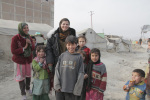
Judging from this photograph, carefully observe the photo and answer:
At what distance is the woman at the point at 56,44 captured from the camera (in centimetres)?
201

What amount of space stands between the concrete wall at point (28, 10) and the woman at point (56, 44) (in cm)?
1679

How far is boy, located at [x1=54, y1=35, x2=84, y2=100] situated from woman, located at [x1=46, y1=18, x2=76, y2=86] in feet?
1.12

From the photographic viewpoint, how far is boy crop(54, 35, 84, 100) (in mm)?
1637

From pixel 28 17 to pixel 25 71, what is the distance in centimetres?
1705

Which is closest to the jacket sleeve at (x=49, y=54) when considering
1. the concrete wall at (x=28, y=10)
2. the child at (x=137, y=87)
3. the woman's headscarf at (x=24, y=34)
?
the woman's headscarf at (x=24, y=34)

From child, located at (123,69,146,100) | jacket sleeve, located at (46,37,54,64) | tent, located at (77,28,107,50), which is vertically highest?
tent, located at (77,28,107,50)

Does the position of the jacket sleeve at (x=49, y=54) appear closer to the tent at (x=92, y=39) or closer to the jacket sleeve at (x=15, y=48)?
the jacket sleeve at (x=15, y=48)

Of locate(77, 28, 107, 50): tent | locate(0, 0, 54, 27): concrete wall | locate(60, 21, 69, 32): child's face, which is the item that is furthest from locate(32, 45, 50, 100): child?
locate(0, 0, 54, 27): concrete wall

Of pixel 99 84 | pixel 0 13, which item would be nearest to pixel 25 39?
pixel 99 84

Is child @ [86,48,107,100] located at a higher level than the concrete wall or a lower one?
lower

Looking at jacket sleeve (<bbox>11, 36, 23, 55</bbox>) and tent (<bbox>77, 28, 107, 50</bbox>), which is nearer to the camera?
jacket sleeve (<bbox>11, 36, 23, 55</bbox>)

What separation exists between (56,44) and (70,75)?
2.14 feet

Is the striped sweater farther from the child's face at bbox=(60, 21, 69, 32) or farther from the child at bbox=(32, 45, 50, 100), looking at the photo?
the child at bbox=(32, 45, 50, 100)

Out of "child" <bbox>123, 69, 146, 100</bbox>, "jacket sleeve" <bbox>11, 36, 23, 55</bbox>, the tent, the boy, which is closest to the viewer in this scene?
the boy
